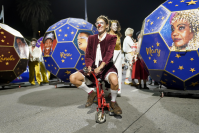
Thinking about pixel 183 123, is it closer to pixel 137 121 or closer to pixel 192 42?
pixel 137 121

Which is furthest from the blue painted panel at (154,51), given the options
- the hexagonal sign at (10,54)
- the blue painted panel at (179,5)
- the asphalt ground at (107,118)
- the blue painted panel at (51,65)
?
the hexagonal sign at (10,54)

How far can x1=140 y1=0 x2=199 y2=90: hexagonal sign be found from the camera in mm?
3023

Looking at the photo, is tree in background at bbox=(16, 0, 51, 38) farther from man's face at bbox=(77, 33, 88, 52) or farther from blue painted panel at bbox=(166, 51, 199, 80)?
blue painted panel at bbox=(166, 51, 199, 80)

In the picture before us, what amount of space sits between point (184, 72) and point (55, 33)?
3.29 m

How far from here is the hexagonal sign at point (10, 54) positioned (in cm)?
489

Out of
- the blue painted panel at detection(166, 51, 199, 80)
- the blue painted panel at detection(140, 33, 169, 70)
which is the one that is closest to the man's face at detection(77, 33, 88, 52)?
the blue painted panel at detection(140, 33, 169, 70)

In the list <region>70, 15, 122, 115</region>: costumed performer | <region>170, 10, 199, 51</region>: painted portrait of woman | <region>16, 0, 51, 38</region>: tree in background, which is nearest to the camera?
<region>70, 15, 122, 115</region>: costumed performer

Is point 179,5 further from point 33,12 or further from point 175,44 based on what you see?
point 33,12

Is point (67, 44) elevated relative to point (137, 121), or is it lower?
elevated

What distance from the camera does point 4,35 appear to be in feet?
16.3

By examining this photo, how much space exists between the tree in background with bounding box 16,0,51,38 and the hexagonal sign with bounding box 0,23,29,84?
49.8 feet

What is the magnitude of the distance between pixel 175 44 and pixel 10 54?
4.36 metres

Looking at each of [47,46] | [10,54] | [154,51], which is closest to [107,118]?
[154,51]

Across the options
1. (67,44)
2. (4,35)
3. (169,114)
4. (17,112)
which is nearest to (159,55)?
(169,114)
